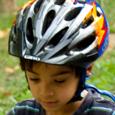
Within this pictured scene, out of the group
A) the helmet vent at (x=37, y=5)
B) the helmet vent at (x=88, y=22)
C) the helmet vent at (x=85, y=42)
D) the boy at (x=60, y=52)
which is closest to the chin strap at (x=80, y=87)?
the boy at (x=60, y=52)

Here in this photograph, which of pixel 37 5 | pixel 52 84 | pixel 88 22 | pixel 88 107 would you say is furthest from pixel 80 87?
pixel 37 5

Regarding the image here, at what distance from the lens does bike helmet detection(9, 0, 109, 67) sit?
9.27 ft

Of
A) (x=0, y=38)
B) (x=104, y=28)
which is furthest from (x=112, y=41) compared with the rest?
(x=104, y=28)

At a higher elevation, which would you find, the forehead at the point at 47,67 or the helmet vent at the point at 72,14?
the helmet vent at the point at 72,14

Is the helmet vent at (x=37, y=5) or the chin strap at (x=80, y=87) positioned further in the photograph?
the helmet vent at (x=37, y=5)

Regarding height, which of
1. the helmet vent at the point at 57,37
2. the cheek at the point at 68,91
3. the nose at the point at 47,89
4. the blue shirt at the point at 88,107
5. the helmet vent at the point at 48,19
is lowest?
the blue shirt at the point at 88,107

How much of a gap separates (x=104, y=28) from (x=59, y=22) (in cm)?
28

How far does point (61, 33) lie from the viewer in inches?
114

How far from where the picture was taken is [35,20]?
9.89 feet

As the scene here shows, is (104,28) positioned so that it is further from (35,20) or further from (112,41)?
(112,41)

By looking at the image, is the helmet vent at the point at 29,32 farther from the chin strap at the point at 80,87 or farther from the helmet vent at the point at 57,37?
the chin strap at the point at 80,87

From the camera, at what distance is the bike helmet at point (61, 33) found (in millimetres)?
2824

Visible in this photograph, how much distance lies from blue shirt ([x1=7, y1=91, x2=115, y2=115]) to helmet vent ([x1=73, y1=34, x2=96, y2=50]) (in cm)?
34

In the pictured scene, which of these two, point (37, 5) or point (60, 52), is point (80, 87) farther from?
point (37, 5)
